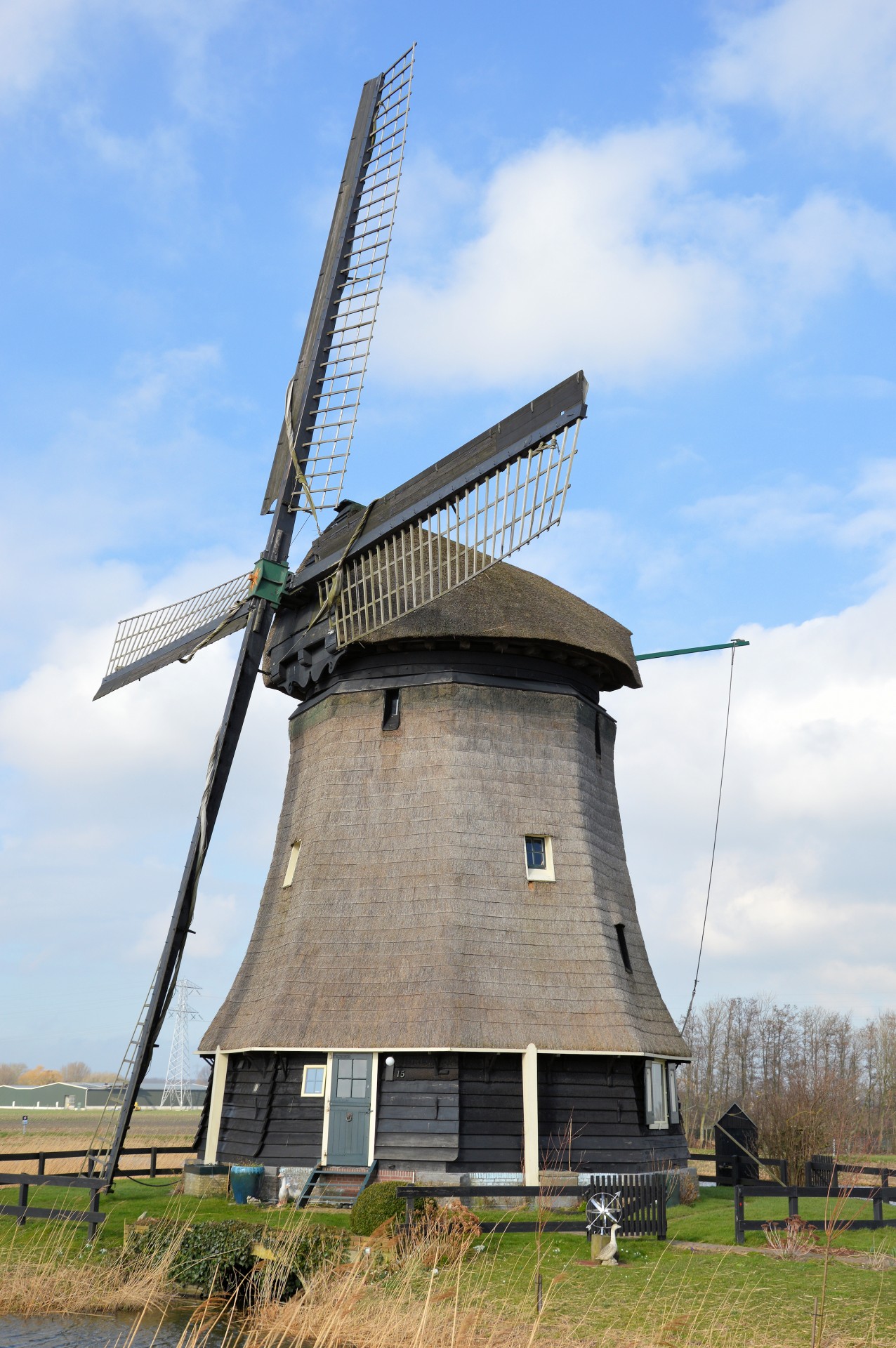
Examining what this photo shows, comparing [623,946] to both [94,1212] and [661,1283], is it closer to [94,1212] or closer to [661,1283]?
[661,1283]

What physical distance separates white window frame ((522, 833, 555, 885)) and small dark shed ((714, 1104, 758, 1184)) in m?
6.58

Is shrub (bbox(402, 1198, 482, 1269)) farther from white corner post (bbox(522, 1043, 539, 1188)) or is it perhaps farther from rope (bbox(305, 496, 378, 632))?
rope (bbox(305, 496, 378, 632))

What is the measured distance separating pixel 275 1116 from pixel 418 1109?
2.36 m

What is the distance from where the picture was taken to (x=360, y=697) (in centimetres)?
1852

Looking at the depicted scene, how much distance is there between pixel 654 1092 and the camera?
57.5 feet

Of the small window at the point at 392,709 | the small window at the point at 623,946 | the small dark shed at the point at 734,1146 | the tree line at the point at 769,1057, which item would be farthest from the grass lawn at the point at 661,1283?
the tree line at the point at 769,1057

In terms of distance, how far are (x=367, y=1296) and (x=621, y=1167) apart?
7319mm

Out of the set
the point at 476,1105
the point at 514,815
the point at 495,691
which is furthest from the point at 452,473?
the point at 476,1105

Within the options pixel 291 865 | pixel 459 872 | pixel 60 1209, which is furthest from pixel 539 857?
pixel 60 1209

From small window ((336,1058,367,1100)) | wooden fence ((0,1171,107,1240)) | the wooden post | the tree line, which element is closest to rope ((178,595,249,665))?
small window ((336,1058,367,1100))

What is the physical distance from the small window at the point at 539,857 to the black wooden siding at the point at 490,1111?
2.77 metres

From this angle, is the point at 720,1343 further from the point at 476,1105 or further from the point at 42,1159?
the point at 42,1159

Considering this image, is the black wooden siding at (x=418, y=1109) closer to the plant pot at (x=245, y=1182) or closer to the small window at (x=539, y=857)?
the plant pot at (x=245, y=1182)

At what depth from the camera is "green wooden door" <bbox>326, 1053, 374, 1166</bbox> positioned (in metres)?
15.6
